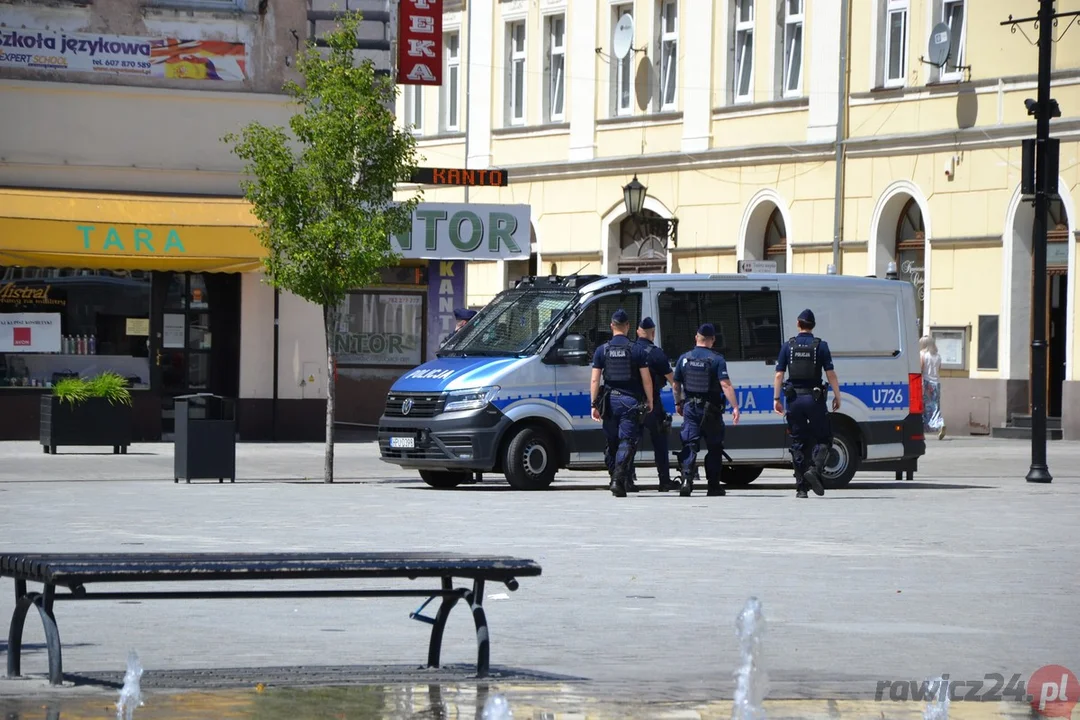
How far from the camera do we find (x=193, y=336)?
2958 cm

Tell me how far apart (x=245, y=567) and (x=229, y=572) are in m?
0.11

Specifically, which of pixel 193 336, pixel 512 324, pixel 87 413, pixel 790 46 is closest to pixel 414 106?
pixel 790 46

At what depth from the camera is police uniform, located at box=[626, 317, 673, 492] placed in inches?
810

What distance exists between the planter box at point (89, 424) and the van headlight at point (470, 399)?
21.2 ft

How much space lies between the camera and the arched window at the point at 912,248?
38219 millimetres

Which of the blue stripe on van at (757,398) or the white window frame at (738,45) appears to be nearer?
the blue stripe on van at (757,398)

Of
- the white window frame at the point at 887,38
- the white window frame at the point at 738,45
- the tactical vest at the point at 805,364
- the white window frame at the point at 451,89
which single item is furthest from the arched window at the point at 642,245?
the tactical vest at the point at 805,364

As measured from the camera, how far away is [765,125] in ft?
133

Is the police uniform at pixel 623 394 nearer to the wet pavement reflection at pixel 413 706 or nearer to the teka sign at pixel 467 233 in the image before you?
the teka sign at pixel 467 233

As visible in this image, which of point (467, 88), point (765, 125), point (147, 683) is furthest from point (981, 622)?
point (467, 88)

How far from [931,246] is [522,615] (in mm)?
27999

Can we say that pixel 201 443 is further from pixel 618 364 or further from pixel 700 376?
pixel 700 376

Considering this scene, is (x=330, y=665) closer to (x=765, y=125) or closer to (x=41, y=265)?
(x=41, y=265)

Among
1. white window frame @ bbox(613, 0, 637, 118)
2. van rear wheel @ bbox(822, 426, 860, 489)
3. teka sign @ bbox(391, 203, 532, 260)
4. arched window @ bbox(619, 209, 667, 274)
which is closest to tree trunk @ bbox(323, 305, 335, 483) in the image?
van rear wheel @ bbox(822, 426, 860, 489)
